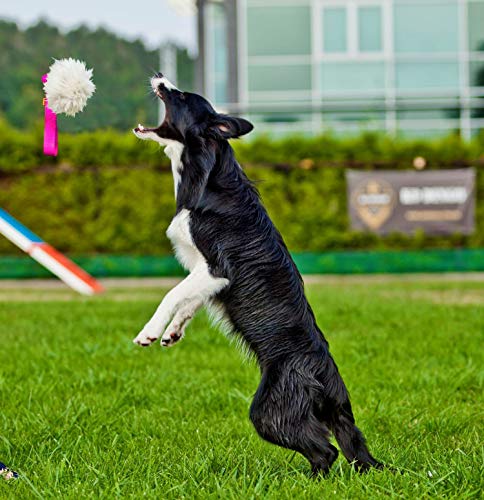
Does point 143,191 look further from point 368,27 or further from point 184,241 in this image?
point 184,241

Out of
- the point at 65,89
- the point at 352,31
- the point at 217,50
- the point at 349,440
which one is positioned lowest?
the point at 349,440

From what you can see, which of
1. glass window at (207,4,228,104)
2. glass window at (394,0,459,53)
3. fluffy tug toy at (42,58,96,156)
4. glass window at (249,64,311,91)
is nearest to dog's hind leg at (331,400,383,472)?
fluffy tug toy at (42,58,96,156)

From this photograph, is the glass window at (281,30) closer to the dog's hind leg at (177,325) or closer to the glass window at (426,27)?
the glass window at (426,27)

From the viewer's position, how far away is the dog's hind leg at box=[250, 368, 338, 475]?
10.0ft

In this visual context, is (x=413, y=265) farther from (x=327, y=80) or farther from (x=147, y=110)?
(x=147, y=110)

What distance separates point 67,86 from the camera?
10.6 feet

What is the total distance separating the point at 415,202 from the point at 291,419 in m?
12.3


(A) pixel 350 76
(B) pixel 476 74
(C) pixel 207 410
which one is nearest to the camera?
(C) pixel 207 410

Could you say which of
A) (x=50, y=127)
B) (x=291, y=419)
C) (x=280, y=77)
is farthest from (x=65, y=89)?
(x=280, y=77)

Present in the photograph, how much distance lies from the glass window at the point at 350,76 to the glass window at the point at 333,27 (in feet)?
1.60

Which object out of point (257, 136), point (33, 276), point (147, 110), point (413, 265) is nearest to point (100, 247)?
point (33, 276)

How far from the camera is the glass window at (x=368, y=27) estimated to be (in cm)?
2025

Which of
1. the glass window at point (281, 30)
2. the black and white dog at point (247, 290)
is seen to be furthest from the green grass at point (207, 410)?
the glass window at point (281, 30)

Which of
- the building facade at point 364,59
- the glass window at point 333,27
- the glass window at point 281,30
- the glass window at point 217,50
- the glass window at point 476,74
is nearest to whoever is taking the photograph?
the building facade at point 364,59
